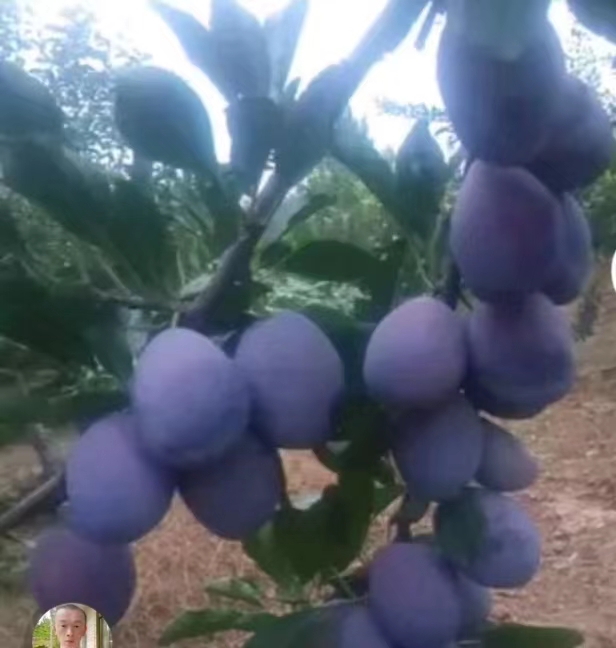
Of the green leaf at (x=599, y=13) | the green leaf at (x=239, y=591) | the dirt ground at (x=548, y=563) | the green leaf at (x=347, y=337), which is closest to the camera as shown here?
the green leaf at (x=599, y=13)

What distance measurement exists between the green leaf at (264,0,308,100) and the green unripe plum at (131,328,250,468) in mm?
88

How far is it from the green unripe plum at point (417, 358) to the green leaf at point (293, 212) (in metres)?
0.06

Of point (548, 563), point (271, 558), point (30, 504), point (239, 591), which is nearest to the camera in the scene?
point (30, 504)

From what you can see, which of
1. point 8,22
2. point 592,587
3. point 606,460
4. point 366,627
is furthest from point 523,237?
point 606,460

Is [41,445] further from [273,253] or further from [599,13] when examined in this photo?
[599,13]

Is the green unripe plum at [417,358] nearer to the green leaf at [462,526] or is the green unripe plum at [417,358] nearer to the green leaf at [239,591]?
the green leaf at [462,526]

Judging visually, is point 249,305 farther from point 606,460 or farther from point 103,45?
point 606,460

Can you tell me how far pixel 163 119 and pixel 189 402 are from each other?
9 centimetres

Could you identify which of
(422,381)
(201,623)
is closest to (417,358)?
(422,381)

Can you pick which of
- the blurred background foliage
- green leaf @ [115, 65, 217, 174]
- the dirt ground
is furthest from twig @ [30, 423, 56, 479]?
the dirt ground

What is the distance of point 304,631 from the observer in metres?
0.49

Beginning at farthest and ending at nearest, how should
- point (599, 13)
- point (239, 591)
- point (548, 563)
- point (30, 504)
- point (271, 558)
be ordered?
1. point (548, 563)
2. point (239, 591)
3. point (271, 558)
4. point (30, 504)
5. point (599, 13)

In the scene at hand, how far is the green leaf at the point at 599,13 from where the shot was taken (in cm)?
34

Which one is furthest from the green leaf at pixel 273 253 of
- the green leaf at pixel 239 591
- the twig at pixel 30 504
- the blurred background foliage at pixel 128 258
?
the green leaf at pixel 239 591
